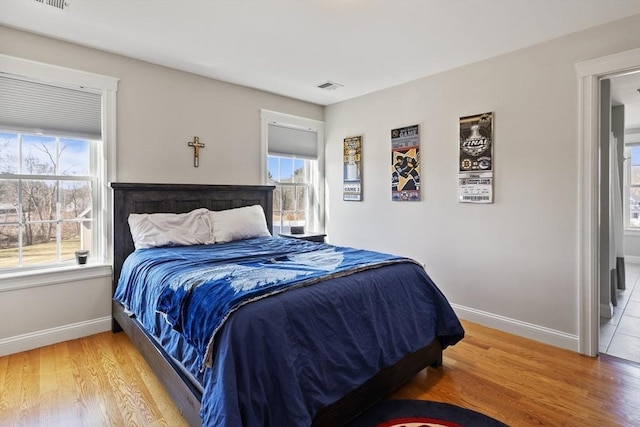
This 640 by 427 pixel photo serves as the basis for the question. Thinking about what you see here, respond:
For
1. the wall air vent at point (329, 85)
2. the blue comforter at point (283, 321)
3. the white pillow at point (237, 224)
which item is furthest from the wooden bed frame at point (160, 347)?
the wall air vent at point (329, 85)

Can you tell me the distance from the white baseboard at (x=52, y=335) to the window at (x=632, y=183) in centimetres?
804

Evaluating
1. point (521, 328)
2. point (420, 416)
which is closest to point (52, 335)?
point (420, 416)

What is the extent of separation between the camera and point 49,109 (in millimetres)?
2816

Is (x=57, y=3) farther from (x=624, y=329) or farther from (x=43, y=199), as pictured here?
(x=624, y=329)

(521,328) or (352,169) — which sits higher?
(352,169)

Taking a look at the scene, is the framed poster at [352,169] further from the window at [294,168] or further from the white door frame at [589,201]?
the white door frame at [589,201]

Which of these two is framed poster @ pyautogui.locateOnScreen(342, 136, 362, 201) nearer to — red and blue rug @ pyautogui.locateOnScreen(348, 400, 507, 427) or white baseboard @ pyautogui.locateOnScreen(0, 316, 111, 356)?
red and blue rug @ pyautogui.locateOnScreen(348, 400, 507, 427)

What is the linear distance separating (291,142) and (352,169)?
875 millimetres

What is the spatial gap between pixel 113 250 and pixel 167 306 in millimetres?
1588

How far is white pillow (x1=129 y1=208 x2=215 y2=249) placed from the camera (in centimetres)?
295

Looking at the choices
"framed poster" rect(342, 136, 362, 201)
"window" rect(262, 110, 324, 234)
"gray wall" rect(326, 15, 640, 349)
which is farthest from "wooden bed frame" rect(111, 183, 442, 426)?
"gray wall" rect(326, 15, 640, 349)

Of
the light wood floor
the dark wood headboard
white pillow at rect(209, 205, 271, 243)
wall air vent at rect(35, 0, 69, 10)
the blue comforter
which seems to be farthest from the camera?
white pillow at rect(209, 205, 271, 243)

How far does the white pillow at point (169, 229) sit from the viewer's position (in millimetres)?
2945

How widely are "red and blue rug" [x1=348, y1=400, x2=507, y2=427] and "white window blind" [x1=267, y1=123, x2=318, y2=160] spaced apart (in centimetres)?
317
